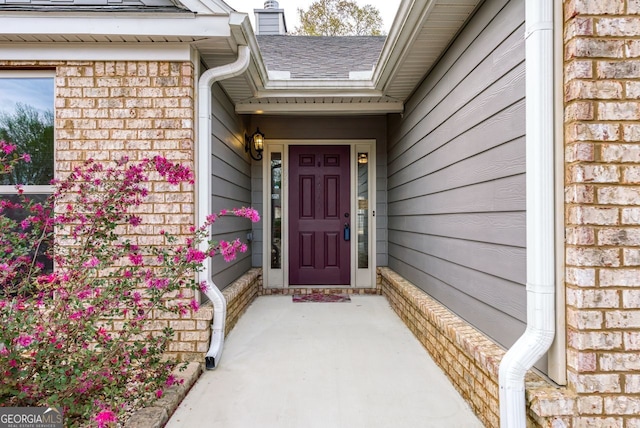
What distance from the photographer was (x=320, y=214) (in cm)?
502

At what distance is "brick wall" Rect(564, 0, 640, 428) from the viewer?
1.48m

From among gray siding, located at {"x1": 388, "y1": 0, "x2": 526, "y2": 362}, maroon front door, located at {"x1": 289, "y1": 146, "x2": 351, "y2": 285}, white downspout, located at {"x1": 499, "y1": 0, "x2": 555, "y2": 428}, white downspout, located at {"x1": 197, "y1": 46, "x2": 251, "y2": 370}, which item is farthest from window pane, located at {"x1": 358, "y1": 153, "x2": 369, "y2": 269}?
white downspout, located at {"x1": 499, "y1": 0, "x2": 555, "y2": 428}

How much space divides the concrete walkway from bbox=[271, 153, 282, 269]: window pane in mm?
1369

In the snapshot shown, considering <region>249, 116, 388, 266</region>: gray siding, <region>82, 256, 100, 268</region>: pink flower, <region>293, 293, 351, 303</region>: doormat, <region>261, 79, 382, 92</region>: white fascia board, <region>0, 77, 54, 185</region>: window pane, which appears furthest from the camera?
<region>249, 116, 388, 266</region>: gray siding

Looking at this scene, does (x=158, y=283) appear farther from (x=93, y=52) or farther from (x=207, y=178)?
(x=93, y=52)

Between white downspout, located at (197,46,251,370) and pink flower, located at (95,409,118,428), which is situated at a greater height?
white downspout, located at (197,46,251,370)

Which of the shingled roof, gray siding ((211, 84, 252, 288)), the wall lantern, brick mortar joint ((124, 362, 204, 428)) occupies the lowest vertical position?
brick mortar joint ((124, 362, 204, 428))

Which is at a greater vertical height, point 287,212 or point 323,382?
point 287,212

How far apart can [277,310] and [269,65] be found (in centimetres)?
287

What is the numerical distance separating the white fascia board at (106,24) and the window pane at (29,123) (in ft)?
1.17

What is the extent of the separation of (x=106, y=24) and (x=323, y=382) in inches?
105

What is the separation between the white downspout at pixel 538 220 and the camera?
1544 millimetres

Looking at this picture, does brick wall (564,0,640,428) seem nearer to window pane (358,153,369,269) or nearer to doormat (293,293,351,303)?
doormat (293,293,351,303)

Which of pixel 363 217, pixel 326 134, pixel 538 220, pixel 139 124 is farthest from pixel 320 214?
pixel 538 220
